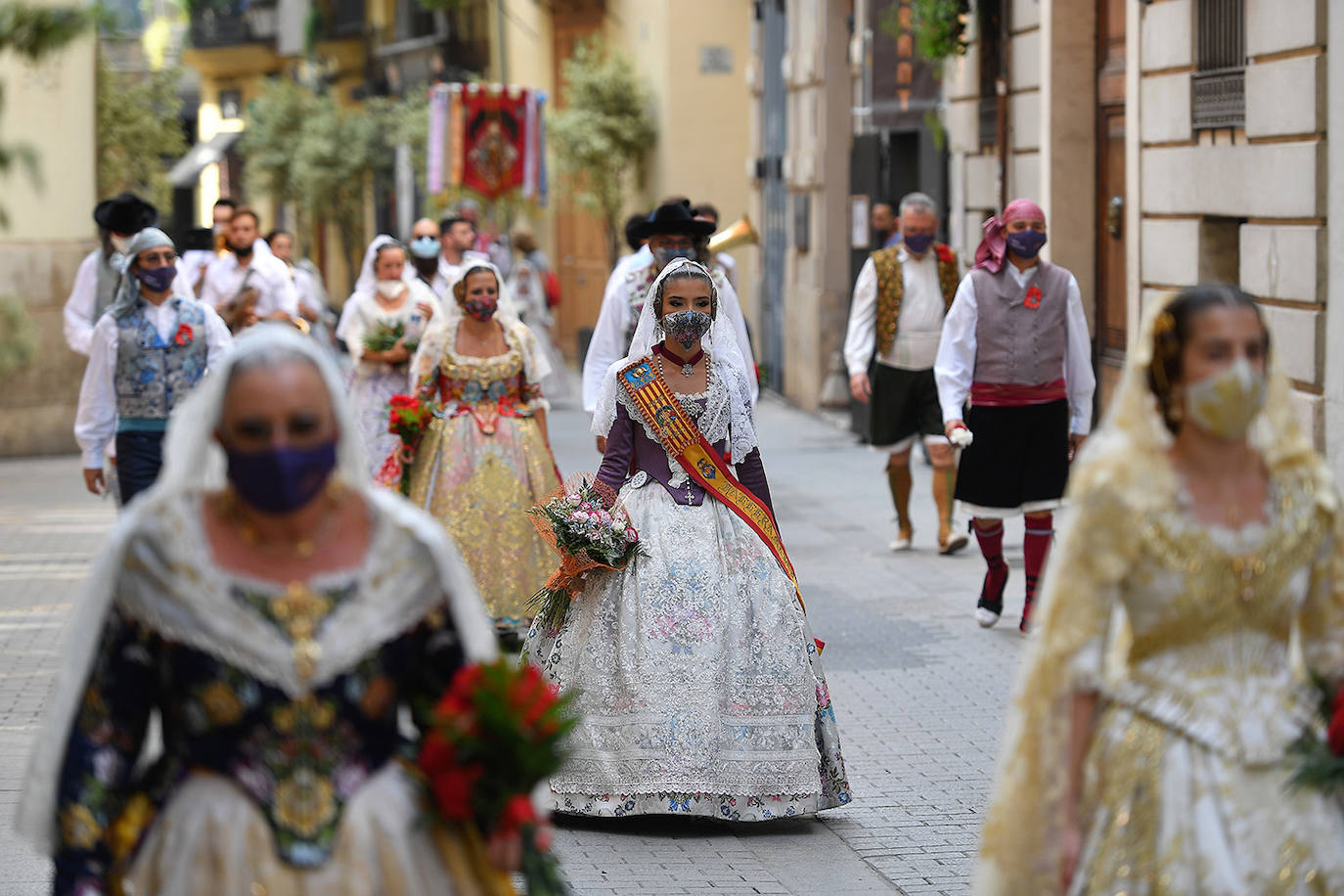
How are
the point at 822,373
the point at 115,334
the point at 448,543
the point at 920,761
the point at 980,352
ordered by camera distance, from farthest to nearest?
1. the point at 822,373
2. the point at 980,352
3. the point at 115,334
4. the point at 920,761
5. the point at 448,543

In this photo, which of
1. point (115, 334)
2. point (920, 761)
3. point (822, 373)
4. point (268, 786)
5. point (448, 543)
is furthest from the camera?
point (822, 373)

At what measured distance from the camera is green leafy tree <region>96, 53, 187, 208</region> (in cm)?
2689

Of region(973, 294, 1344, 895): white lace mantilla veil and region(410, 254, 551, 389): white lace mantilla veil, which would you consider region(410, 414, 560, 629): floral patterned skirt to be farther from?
region(973, 294, 1344, 895): white lace mantilla veil

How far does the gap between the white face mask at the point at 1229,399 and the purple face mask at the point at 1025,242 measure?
6.34 metres

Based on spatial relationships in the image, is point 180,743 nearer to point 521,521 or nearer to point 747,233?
point 521,521

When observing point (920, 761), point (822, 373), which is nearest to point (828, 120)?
point (822, 373)

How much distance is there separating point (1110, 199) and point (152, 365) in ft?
27.2

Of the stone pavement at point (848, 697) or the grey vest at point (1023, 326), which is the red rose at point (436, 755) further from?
the grey vest at point (1023, 326)

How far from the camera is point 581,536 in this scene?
22.5ft

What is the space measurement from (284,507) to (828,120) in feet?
62.6

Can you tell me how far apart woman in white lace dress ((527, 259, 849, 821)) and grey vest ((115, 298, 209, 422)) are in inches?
129

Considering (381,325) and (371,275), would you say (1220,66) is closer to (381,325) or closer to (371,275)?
(381,325)

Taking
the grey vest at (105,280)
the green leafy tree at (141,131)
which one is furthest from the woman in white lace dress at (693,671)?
the green leafy tree at (141,131)

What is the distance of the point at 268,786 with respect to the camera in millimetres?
3348
